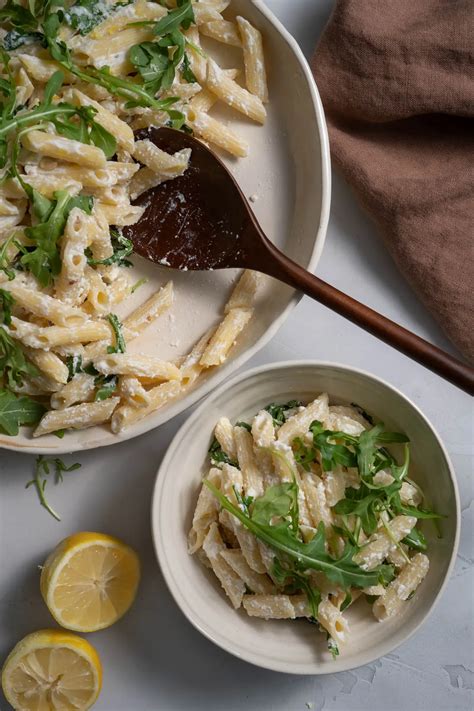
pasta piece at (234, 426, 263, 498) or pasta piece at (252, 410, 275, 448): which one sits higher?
pasta piece at (252, 410, 275, 448)

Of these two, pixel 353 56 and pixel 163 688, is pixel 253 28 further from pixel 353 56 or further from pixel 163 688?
pixel 163 688

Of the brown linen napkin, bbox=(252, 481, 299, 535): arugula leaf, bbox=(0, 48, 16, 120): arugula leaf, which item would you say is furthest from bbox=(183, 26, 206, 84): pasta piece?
bbox=(252, 481, 299, 535): arugula leaf

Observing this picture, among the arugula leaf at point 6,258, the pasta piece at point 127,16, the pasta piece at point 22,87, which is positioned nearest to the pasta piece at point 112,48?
the pasta piece at point 127,16

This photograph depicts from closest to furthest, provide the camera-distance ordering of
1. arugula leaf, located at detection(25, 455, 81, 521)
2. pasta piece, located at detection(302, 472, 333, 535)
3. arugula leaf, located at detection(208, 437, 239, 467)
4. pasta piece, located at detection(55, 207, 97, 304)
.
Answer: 1. pasta piece, located at detection(55, 207, 97, 304)
2. pasta piece, located at detection(302, 472, 333, 535)
3. arugula leaf, located at detection(208, 437, 239, 467)
4. arugula leaf, located at detection(25, 455, 81, 521)

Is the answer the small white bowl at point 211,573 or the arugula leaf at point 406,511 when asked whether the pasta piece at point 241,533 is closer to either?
the small white bowl at point 211,573

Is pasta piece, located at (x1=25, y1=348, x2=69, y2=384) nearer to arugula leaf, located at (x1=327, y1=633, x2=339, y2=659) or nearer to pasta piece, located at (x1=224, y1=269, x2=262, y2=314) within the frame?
pasta piece, located at (x1=224, y1=269, x2=262, y2=314)

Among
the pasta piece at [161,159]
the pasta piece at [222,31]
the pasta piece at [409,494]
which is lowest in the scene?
the pasta piece at [409,494]

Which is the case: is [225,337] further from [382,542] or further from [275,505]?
[382,542]
